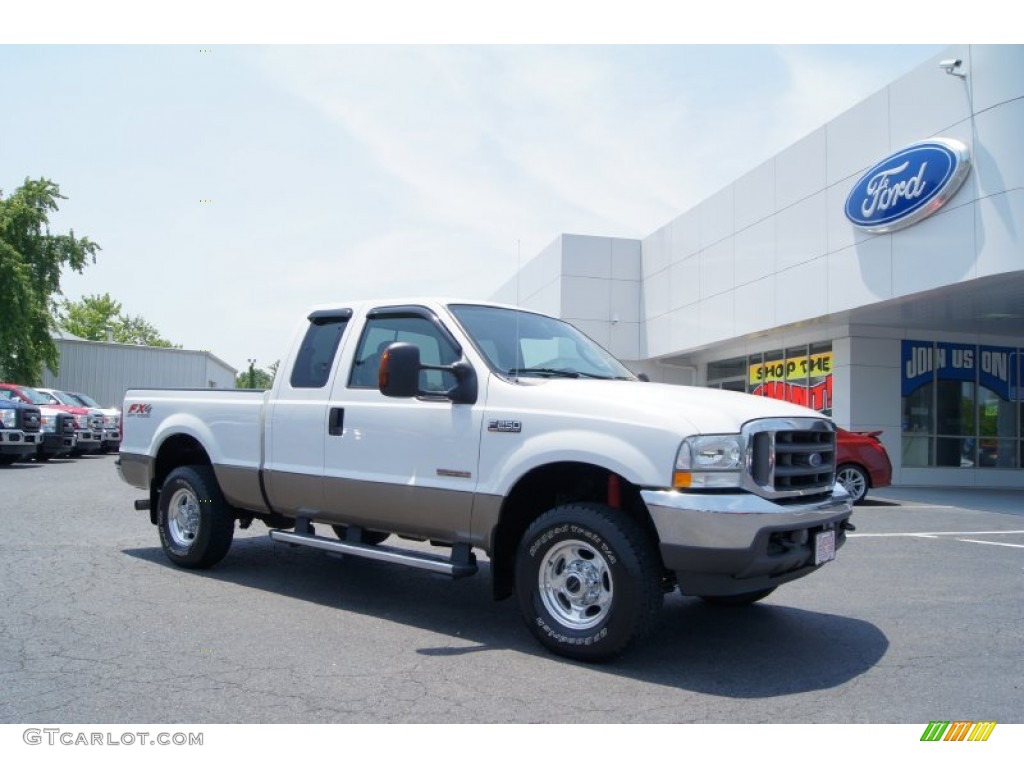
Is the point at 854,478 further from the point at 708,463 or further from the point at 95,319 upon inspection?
the point at 95,319

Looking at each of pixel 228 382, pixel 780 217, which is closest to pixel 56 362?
pixel 228 382

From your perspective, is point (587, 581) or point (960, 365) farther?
point (960, 365)

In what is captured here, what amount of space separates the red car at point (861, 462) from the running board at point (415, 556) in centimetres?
1013

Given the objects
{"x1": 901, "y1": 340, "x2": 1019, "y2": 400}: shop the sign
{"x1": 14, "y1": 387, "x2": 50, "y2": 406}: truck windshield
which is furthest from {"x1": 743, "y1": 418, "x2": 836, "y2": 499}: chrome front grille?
{"x1": 14, "y1": 387, "x2": 50, "y2": 406}: truck windshield

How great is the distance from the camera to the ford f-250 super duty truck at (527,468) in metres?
4.35

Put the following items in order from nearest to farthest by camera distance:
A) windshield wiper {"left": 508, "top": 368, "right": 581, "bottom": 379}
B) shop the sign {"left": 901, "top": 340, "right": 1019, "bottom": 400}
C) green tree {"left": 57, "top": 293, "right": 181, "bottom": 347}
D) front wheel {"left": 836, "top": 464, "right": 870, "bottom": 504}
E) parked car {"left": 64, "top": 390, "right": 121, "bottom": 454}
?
windshield wiper {"left": 508, "top": 368, "right": 581, "bottom": 379}, front wheel {"left": 836, "top": 464, "right": 870, "bottom": 504}, shop the sign {"left": 901, "top": 340, "right": 1019, "bottom": 400}, parked car {"left": 64, "top": 390, "right": 121, "bottom": 454}, green tree {"left": 57, "top": 293, "right": 181, "bottom": 347}

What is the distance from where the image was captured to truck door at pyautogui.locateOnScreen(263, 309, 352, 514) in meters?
5.97

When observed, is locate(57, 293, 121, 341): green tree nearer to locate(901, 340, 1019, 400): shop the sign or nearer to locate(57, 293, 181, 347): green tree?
locate(57, 293, 181, 347): green tree

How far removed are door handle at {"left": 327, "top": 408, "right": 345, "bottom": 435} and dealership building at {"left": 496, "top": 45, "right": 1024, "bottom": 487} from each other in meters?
11.7

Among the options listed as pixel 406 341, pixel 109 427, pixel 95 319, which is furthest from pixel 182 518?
pixel 95 319

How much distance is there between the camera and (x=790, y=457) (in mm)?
4656

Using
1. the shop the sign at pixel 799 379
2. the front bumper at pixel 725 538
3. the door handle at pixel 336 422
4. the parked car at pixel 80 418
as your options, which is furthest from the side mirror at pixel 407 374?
the parked car at pixel 80 418

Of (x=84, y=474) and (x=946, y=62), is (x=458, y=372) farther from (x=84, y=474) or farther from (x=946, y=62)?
(x=84, y=474)

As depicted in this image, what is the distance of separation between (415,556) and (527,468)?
105 cm
